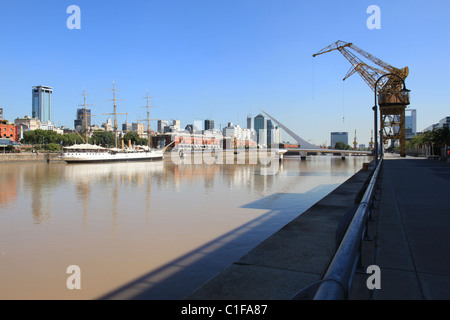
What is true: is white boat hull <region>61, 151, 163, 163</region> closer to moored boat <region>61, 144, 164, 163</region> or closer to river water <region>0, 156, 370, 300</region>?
moored boat <region>61, 144, 164, 163</region>

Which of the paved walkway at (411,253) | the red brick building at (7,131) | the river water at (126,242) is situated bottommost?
the river water at (126,242)

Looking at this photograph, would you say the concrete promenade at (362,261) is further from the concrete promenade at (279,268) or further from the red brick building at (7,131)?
the red brick building at (7,131)

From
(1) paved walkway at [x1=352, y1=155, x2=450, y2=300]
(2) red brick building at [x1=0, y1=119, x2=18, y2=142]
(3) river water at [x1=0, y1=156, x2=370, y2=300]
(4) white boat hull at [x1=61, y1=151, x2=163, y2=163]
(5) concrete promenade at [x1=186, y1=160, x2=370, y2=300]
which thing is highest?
(2) red brick building at [x1=0, y1=119, x2=18, y2=142]


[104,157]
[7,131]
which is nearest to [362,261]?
[104,157]

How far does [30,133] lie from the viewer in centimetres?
12506

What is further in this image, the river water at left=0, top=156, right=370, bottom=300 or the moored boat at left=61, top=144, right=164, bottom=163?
the moored boat at left=61, top=144, right=164, bottom=163

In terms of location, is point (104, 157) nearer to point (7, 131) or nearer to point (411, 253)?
point (411, 253)

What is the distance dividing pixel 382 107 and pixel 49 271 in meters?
64.6

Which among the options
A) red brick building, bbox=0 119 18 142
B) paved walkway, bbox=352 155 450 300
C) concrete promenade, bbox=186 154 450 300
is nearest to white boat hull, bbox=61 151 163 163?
concrete promenade, bbox=186 154 450 300

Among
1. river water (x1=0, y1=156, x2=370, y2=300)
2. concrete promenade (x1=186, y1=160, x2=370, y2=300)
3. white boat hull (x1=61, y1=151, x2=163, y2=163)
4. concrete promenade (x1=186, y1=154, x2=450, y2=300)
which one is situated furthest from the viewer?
white boat hull (x1=61, y1=151, x2=163, y2=163)

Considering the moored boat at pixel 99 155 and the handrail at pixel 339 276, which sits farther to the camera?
the moored boat at pixel 99 155

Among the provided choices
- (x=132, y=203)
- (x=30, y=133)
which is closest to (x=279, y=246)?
(x=132, y=203)

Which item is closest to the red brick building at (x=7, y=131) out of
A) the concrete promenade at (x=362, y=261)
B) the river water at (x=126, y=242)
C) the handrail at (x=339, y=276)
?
the river water at (x=126, y=242)
